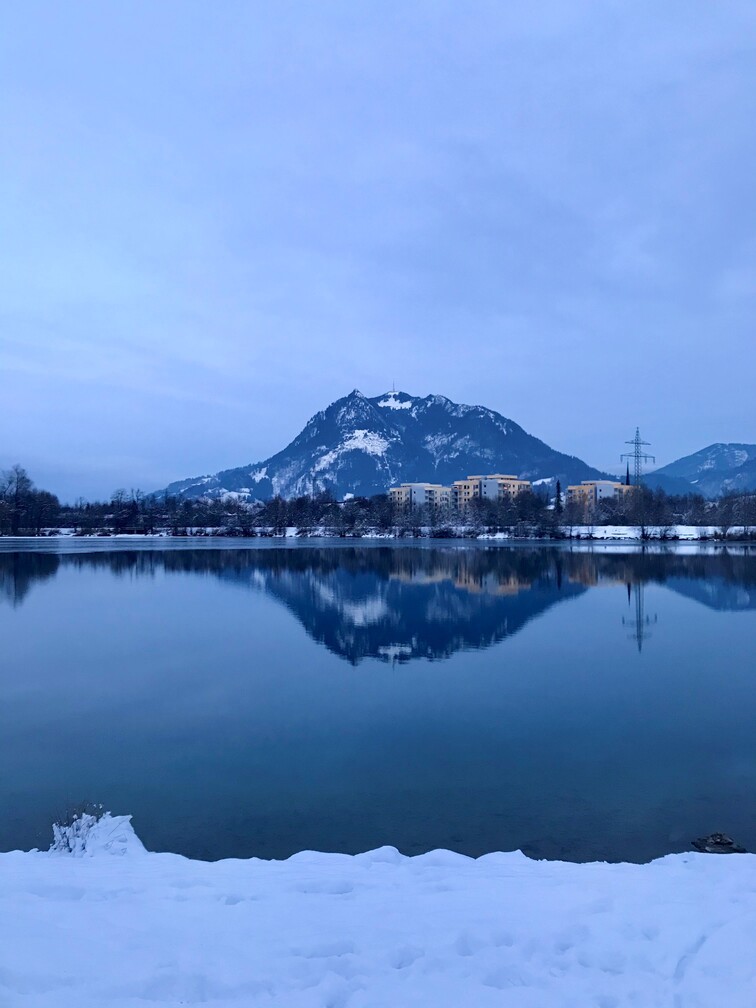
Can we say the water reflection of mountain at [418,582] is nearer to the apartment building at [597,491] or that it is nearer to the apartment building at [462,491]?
the apartment building at [597,491]

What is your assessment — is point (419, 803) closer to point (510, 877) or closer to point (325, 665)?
point (510, 877)

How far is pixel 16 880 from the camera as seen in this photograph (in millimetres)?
5301

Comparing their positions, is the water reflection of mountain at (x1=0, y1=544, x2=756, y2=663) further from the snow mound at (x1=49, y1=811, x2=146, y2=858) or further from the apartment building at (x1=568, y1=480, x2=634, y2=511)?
the apartment building at (x1=568, y1=480, x2=634, y2=511)

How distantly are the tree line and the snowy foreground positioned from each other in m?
79.0

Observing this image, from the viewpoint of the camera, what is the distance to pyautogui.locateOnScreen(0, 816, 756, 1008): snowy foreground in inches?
153

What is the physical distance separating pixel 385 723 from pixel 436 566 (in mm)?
31761

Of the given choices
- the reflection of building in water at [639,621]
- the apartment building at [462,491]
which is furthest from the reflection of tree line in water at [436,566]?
the apartment building at [462,491]

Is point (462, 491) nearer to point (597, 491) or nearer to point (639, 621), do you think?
point (597, 491)

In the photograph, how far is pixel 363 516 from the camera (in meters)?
112

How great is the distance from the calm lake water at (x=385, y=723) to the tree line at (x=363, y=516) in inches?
2554

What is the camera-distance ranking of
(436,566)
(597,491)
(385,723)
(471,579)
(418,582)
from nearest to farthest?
(385,723), (418,582), (471,579), (436,566), (597,491)

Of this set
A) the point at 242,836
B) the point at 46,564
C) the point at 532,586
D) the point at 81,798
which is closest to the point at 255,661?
the point at 81,798

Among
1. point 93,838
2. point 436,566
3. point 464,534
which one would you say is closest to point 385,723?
point 93,838

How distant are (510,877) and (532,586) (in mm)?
26787
